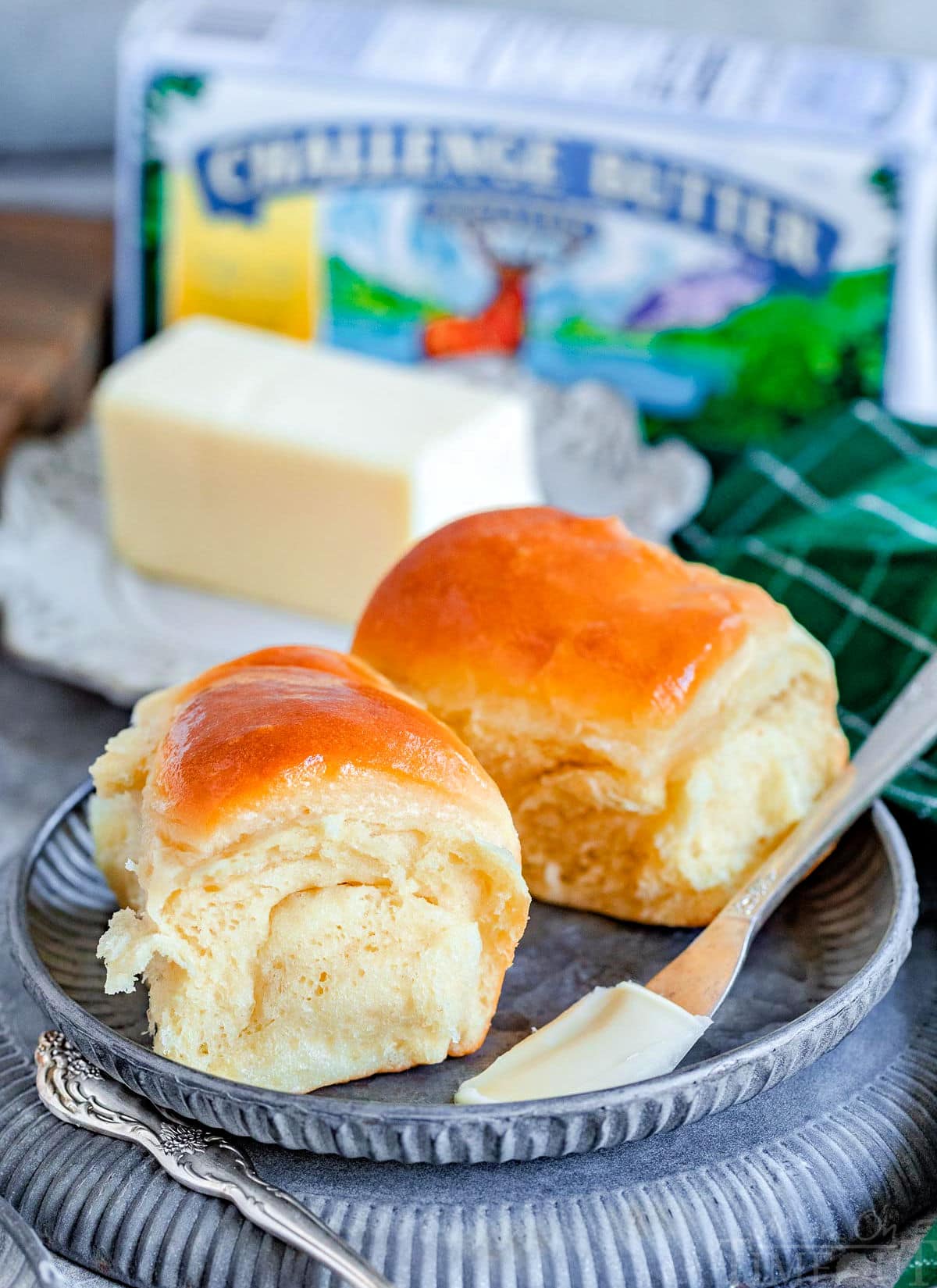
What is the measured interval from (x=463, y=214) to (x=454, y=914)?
4.81 feet

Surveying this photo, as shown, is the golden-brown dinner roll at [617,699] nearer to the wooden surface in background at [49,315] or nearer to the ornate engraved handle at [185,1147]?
the ornate engraved handle at [185,1147]

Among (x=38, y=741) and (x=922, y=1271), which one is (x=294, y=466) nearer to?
(x=38, y=741)

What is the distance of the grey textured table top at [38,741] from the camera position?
1584 mm

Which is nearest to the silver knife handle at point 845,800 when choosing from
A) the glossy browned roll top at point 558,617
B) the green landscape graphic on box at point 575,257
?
the glossy browned roll top at point 558,617

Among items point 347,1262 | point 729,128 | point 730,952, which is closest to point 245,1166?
point 347,1262

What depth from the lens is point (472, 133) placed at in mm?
2203

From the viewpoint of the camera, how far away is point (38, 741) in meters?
1.71

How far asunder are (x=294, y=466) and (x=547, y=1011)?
1.00 m

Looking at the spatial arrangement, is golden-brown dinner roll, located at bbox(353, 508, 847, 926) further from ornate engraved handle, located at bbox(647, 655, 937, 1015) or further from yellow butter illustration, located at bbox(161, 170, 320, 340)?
yellow butter illustration, located at bbox(161, 170, 320, 340)

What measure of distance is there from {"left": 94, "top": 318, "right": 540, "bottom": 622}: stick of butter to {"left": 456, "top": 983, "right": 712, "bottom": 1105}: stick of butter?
3.12ft

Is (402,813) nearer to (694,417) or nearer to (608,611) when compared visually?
(608,611)

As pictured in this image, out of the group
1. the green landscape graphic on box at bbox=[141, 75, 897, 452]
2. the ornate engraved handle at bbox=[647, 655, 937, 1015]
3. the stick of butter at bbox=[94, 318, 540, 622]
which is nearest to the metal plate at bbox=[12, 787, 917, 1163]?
the ornate engraved handle at bbox=[647, 655, 937, 1015]

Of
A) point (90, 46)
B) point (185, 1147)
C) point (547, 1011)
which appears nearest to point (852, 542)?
point (547, 1011)

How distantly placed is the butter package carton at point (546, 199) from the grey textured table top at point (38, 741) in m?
0.80
